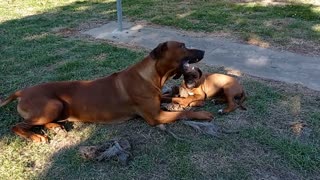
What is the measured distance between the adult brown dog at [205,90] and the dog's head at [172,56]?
1.48 ft

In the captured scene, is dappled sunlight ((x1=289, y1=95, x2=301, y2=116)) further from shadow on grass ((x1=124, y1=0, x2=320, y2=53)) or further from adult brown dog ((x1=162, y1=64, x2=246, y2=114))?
shadow on grass ((x1=124, y1=0, x2=320, y2=53))

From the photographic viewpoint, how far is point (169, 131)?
4.02 metres

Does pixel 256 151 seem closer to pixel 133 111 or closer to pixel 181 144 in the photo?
pixel 181 144

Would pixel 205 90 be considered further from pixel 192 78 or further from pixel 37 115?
pixel 37 115

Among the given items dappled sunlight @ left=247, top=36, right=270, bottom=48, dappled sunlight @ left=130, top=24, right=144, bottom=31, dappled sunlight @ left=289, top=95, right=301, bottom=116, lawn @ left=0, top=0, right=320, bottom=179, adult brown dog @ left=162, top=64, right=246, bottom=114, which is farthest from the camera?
dappled sunlight @ left=130, top=24, right=144, bottom=31

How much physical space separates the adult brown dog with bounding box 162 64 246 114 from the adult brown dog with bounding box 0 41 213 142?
0.41 metres

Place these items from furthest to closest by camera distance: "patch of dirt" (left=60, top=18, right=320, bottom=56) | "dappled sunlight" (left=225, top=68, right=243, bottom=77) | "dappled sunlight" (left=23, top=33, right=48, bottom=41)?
"dappled sunlight" (left=23, top=33, right=48, bottom=41), "patch of dirt" (left=60, top=18, right=320, bottom=56), "dappled sunlight" (left=225, top=68, right=243, bottom=77)

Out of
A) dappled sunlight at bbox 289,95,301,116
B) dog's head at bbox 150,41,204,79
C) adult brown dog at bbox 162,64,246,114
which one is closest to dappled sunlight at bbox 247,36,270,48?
dappled sunlight at bbox 289,95,301,116

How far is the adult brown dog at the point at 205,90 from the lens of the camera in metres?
4.54

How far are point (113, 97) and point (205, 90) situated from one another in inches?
44.6

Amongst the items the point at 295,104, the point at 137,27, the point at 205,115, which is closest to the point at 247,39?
the point at 137,27

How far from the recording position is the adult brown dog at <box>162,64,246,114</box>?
4539mm

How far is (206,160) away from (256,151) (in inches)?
18.9

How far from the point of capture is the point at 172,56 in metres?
3.98
